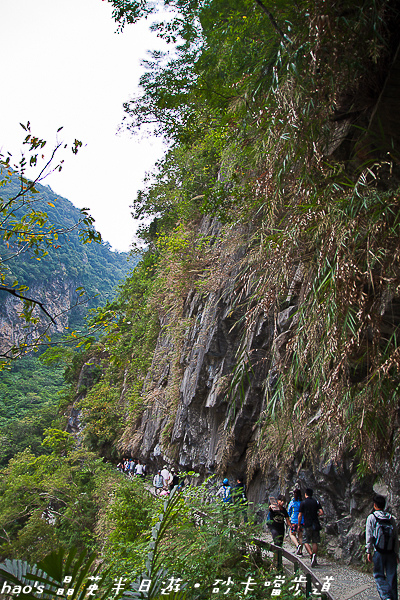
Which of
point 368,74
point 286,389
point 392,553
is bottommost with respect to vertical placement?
point 392,553

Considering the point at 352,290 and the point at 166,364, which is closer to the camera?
the point at 352,290

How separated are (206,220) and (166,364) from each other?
4689 mm

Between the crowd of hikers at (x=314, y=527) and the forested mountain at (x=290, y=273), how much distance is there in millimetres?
444

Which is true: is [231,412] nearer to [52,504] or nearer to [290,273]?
[290,273]

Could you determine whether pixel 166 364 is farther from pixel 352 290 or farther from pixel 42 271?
pixel 42 271

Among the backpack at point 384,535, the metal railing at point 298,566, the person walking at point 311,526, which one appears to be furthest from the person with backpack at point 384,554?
the person walking at point 311,526

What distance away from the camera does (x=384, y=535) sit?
3.66 metres

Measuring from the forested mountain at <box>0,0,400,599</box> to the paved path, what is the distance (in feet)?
0.99

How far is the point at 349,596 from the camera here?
4.08 metres

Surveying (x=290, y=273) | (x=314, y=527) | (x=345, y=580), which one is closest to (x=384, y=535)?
(x=345, y=580)

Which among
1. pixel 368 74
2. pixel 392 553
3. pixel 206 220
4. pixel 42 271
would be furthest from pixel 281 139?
pixel 42 271

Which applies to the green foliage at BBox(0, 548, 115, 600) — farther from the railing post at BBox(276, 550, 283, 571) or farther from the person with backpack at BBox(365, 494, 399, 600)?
the person with backpack at BBox(365, 494, 399, 600)

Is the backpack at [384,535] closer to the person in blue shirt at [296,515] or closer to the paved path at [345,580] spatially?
the paved path at [345,580]

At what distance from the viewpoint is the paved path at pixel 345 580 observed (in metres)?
4.14
